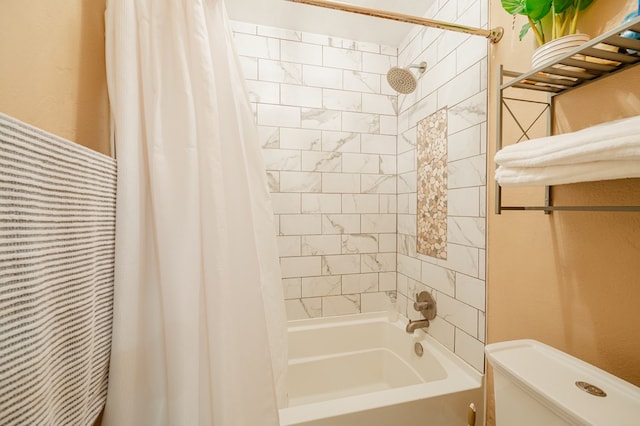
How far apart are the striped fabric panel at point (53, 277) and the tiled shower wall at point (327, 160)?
1329 mm

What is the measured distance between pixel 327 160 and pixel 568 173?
55.3 inches

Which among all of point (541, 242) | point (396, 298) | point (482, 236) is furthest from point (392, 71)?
point (396, 298)

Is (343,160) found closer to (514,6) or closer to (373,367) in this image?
(514,6)

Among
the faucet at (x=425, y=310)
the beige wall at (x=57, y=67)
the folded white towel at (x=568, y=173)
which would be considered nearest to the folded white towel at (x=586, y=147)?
the folded white towel at (x=568, y=173)

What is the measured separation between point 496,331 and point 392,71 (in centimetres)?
131

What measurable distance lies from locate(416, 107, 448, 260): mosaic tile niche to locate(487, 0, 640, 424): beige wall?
43cm

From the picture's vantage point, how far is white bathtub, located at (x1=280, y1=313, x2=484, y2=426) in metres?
1.21

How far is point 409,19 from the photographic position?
111 cm

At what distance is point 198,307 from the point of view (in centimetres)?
60

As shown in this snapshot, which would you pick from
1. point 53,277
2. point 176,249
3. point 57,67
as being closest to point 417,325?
point 176,249

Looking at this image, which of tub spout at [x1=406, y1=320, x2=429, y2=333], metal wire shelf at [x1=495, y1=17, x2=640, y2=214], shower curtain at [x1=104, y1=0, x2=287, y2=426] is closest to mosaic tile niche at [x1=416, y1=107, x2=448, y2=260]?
tub spout at [x1=406, y1=320, x2=429, y2=333]

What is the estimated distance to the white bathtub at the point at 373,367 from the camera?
3.97 feet

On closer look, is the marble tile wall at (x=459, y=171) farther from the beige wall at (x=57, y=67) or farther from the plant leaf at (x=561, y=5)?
the beige wall at (x=57, y=67)

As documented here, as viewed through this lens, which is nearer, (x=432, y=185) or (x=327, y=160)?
(x=432, y=185)
